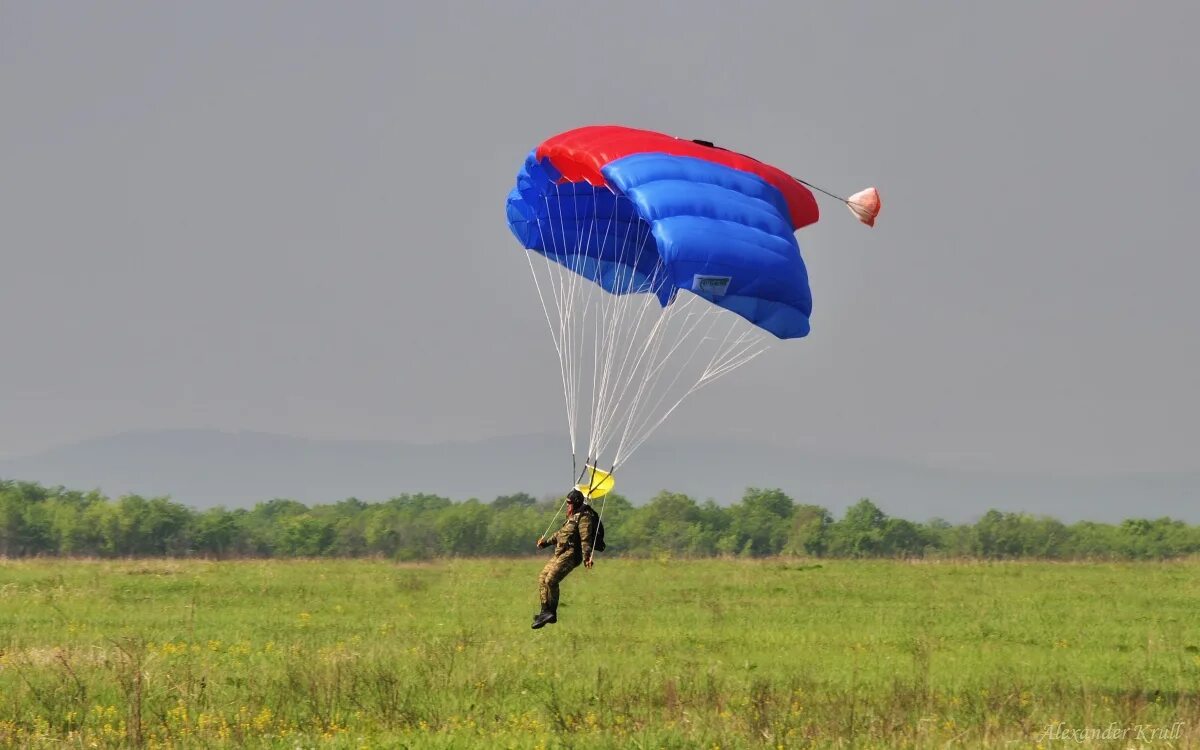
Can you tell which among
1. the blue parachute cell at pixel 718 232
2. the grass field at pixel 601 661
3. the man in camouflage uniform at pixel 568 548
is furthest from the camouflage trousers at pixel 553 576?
the blue parachute cell at pixel 718 232

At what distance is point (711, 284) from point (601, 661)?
19.2 ft

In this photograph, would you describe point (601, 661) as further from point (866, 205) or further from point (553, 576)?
point (866, 205)

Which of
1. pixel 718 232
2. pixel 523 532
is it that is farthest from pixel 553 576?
pixel 523 532

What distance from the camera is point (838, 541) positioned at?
7825 cm

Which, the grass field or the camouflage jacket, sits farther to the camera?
the camouflage jacket

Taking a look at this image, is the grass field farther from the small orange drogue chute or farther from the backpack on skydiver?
the small orange drogue chute

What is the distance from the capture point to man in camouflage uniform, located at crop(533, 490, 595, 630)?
1733cm

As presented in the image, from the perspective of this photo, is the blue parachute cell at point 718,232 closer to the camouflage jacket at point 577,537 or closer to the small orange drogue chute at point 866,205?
the small orange drogue chute at point 866,205

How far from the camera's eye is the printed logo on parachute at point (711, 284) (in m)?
17.8

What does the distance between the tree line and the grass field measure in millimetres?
37079

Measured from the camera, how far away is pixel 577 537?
17.5 m

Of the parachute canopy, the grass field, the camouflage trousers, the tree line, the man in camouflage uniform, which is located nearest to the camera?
the grass field

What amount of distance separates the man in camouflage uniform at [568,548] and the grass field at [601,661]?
3.46 feet

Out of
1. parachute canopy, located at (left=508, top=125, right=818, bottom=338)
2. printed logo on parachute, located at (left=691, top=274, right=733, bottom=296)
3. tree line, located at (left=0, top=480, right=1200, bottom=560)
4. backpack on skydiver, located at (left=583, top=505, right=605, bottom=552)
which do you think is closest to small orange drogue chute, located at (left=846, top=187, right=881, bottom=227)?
parachute canopy, located at (left=508, top=125, right=818, bottom=338)
